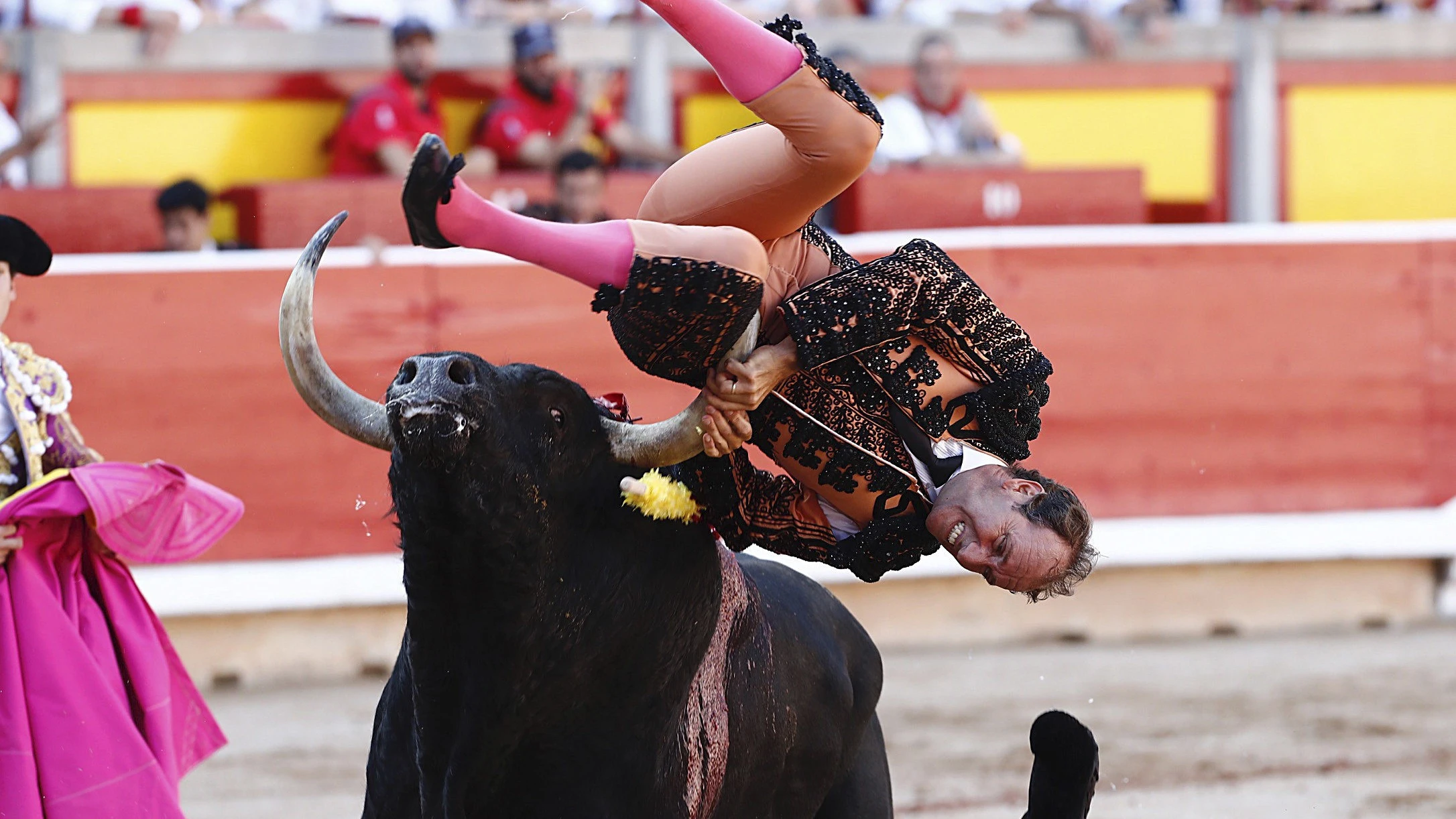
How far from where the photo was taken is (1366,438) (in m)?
7.04

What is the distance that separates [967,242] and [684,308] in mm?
4413

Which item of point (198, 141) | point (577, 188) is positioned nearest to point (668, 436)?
point (577, 188)

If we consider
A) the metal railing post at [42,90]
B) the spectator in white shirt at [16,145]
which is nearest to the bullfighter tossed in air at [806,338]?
the spectator in white shirt at [16,145]

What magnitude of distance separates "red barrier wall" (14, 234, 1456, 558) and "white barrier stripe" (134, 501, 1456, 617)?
0.21 feet

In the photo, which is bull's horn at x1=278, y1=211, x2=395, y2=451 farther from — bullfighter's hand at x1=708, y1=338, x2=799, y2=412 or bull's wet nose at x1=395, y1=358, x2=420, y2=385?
bullfighter's hand at x1=708, y1=338, x2=799, y2=412

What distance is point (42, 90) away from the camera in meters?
6.58

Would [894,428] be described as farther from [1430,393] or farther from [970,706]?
[1430,393]

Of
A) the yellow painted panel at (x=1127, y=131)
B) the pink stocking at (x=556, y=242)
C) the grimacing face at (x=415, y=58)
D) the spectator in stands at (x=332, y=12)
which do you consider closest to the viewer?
the pink stocking at (x=556, y=242)

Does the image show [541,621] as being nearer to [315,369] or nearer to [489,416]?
[489,416]

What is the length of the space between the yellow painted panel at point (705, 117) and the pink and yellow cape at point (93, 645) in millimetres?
4014

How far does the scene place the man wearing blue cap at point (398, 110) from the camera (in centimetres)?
652

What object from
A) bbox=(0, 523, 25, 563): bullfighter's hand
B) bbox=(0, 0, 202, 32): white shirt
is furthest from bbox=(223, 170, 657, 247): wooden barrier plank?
bbox=(0, 523, 25, 563): bullfighter's hand

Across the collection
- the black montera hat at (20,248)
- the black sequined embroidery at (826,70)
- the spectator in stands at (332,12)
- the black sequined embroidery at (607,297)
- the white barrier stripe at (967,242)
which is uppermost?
the black sequined embroidery at (826,70)

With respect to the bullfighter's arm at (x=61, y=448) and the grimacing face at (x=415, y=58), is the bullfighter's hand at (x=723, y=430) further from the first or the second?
the grimacing face at (x=415, y=58)
